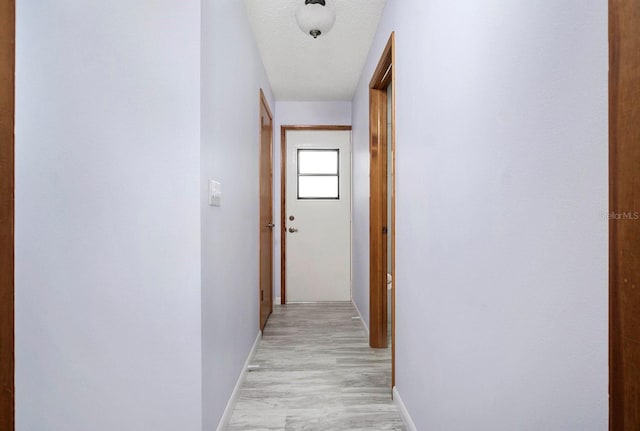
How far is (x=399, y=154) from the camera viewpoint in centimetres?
209

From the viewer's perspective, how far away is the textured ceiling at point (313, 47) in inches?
101

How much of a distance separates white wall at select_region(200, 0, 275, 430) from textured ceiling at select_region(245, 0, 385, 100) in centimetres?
18

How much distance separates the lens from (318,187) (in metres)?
4.77

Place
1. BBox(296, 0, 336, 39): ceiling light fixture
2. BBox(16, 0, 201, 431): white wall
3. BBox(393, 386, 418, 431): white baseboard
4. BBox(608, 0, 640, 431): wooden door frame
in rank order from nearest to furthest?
BBox(608, 0, 640, 431): wooden door frame → BBox(16, 0, 201, 431): white wall → BBox(393, 386, 418, 431): white baseboard → BBox(296, 0, 336, 39): ceiling light fixture

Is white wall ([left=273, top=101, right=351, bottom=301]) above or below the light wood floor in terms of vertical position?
above

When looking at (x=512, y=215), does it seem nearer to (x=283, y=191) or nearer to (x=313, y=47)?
(x=313, y=47)

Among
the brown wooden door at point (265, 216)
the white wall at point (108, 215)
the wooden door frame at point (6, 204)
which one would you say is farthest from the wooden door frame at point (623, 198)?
the brown wooden door at point (265, 216)

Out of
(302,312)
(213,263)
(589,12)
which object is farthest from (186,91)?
(302,312)

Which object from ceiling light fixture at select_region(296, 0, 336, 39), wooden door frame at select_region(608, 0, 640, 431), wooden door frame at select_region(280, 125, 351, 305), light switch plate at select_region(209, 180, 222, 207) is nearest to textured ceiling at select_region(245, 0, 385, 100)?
ceiling light fixture at select_region(296, 0, 336, 39)

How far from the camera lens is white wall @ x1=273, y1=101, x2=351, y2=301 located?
4.65 m

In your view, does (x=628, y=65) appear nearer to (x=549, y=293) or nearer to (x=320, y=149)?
(x=549, y=293)

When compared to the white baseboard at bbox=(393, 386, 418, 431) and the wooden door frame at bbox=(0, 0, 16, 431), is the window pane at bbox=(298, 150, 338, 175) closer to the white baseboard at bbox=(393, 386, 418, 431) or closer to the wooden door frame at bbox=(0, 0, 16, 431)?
the white baseboard at bbox=(393, 386, 418, 431)

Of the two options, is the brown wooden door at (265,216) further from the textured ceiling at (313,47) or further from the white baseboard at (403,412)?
the white baseboard at (403,412)

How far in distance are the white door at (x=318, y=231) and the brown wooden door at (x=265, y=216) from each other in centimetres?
47
